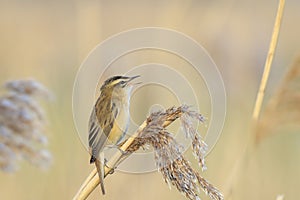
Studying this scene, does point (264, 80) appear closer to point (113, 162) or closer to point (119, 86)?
point (119, 86)

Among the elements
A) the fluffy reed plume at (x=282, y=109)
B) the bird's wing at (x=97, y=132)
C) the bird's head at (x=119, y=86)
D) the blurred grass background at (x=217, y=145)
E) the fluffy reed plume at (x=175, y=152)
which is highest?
the blurred grass background at (x=217, y=145)

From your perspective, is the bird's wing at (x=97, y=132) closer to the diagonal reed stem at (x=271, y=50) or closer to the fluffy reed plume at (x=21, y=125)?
the fluffy reed plume at (x=21, y=125)

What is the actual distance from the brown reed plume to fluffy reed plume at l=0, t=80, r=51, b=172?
0.22m

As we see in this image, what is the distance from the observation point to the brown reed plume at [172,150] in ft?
4.38

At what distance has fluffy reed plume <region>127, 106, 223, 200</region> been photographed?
133 cm

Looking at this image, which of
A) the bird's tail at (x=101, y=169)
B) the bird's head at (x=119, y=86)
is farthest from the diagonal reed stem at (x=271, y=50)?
the bird's tail at (x=101, y=169)

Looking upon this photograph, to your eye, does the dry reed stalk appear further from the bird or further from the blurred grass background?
the bird

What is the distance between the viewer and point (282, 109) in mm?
1744

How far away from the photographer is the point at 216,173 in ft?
9.00

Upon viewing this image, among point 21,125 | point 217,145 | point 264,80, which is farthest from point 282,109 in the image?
point 217,145

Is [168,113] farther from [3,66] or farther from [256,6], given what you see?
[256,6]

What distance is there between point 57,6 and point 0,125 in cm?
728

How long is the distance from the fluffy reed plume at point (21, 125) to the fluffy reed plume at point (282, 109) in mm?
541

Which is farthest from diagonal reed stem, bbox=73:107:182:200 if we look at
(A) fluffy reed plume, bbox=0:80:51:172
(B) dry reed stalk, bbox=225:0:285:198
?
(B) dry reed stalk, bbox=225:0:285:198
